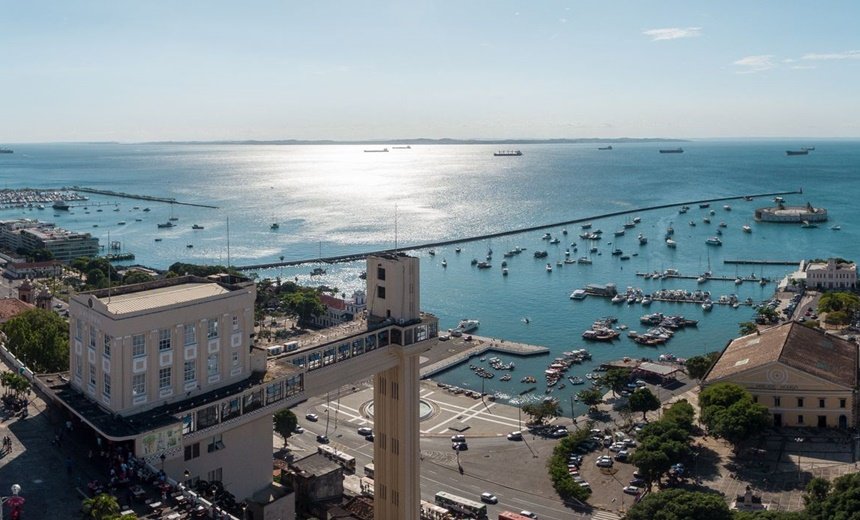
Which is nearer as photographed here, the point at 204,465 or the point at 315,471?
the point at 204,465

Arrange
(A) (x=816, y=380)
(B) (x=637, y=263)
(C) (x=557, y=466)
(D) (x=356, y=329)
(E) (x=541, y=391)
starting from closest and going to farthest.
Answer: (D) (x=356, y=329) < (C) (x=557, y=466) < (A) (x=816, y=380) < (E) (x=541, y=391) < (B) (x=637, y=263)

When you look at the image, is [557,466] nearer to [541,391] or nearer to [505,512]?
[505,512]

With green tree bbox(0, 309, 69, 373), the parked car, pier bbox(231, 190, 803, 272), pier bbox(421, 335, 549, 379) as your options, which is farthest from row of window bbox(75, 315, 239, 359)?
pier bbox(231, 190, 803, 272)

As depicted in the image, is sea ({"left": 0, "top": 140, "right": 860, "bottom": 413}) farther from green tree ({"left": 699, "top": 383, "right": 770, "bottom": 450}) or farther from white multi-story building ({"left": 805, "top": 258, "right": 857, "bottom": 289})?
green tree ({"left": 699, "top": 383, "right": 770, "bottom": 450})

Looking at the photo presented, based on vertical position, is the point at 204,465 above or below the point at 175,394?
below

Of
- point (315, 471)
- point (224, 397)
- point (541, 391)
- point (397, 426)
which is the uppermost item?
point (224, 397)

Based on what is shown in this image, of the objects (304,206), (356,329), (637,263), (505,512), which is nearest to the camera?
(356,329)

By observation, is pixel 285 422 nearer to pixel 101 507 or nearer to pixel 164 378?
pixel 164 378

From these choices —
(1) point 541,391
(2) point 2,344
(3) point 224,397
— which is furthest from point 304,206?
(3) point 224,397
